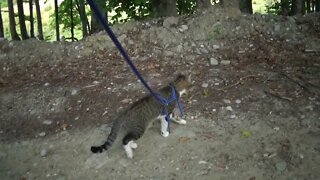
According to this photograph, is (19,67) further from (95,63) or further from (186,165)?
(186,165)

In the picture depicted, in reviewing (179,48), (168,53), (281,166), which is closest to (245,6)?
(179,48)

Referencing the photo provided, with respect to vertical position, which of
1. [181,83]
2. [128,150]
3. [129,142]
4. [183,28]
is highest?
[183,28]

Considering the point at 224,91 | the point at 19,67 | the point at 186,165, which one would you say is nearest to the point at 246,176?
the point at 186,165

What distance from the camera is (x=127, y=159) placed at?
514 centimetres

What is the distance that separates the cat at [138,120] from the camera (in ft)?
16.3

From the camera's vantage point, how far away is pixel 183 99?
6.46 meters

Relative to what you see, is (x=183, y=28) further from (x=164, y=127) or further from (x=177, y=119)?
(x=164, y=127)

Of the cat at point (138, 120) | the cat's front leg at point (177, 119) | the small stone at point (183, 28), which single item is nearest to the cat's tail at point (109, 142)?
the cat at point (138, 120)

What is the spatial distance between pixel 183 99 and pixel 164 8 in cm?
423

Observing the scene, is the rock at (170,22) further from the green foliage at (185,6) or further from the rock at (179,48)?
the green foliage at (185,6)

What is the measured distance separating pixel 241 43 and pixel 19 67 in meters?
4.51

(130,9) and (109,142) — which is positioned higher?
(130,9)

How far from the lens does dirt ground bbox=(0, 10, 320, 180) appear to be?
196 inches

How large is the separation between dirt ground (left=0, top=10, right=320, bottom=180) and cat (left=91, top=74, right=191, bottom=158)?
7.3 inches
